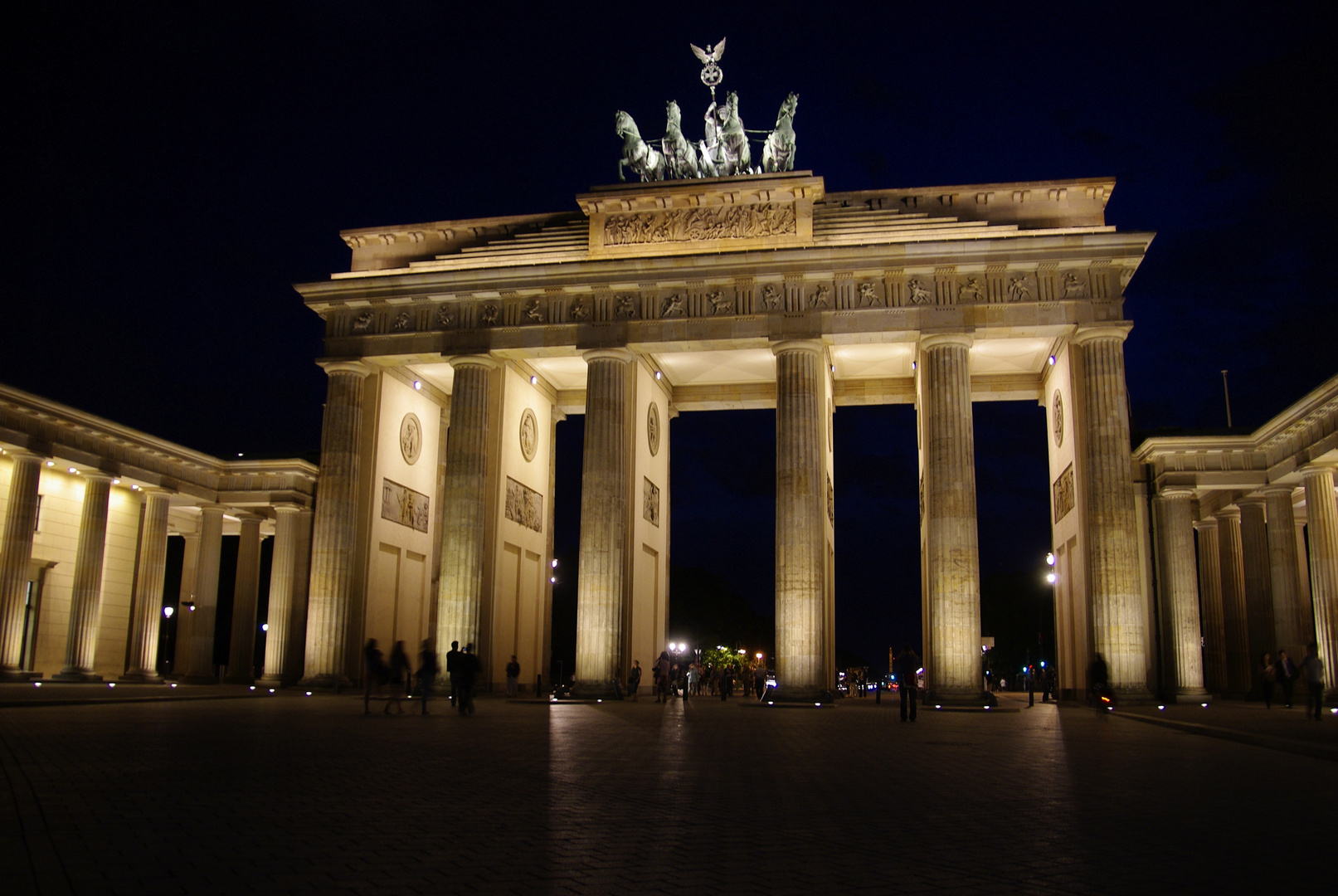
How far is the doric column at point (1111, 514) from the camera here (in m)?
30.8

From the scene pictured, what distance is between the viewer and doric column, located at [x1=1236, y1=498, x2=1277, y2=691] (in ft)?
124

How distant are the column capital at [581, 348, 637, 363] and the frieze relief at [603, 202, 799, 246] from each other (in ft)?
13.3

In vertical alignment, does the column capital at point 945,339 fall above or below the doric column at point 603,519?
above

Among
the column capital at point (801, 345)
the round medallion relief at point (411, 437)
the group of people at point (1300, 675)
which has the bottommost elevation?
the group of people at point (1300, 675)

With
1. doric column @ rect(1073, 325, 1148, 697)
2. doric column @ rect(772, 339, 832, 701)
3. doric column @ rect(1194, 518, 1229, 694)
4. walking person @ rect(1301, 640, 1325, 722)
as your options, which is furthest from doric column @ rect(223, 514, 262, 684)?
doric column @ rect(1194, 518, 1229, 694)

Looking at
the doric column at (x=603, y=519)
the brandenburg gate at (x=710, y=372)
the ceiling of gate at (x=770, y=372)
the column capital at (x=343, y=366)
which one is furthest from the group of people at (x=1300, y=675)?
the column capital at (x=343, y=366)

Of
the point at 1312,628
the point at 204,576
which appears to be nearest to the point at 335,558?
the point at 204,576

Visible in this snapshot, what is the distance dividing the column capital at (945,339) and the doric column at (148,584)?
31.3 meters

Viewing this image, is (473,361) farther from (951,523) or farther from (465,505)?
(951,523)

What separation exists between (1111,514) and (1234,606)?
12.4m

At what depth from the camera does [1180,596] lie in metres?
35.0

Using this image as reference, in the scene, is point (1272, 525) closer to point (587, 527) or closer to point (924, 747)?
point (587, 527)

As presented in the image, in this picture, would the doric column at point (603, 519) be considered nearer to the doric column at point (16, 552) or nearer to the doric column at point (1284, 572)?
the doric column at point (16, 552)

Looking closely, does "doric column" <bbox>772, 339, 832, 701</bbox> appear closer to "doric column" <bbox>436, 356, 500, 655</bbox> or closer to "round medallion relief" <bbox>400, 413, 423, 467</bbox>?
"doric column" <bbox>436, 356, 500, 655</bbox>
